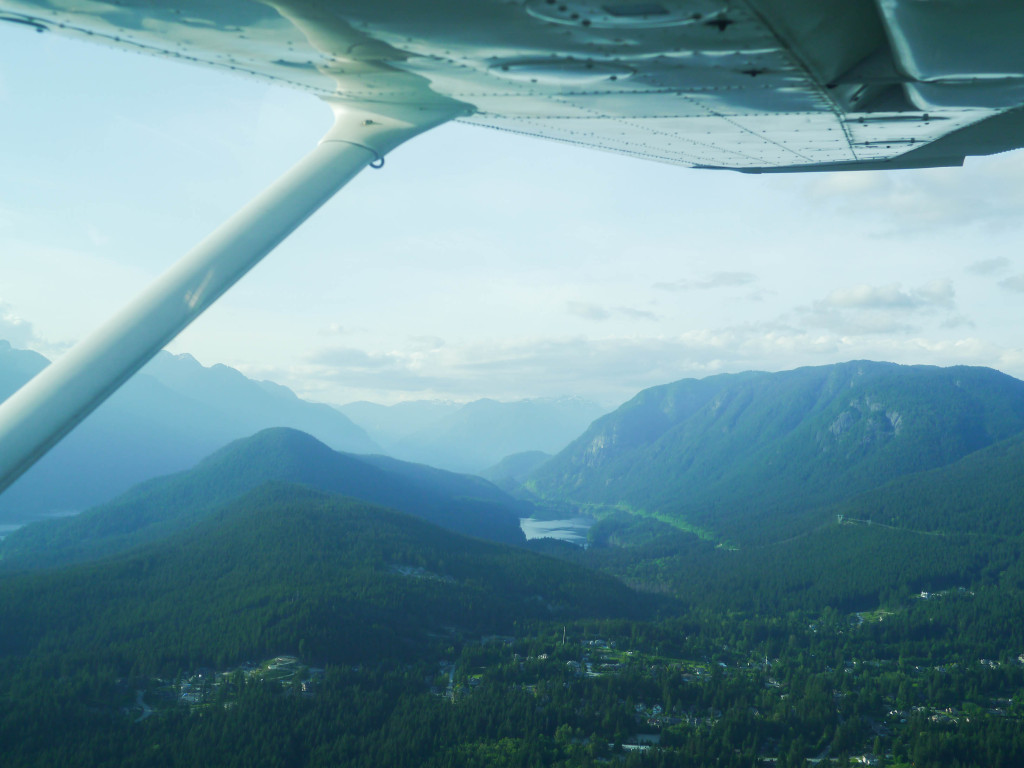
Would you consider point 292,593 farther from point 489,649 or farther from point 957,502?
point 957,502

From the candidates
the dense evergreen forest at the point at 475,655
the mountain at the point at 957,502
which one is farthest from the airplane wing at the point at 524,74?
the mountain at the point at 957,502

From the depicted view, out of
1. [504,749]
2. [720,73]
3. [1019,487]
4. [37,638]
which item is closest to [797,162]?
[720,73]

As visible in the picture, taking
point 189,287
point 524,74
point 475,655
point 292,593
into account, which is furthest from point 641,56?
point 292,593

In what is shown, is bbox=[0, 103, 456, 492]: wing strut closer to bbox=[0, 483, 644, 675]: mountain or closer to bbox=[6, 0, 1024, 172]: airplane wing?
bbox=[6, 0, 1024, 172]: airplane wing

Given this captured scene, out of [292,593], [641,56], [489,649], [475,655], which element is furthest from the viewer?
[292,593]

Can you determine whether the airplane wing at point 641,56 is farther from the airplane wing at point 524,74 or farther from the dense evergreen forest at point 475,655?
the dense evergreen forest at point 475,655

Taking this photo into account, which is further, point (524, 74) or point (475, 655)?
point (475, 655)
